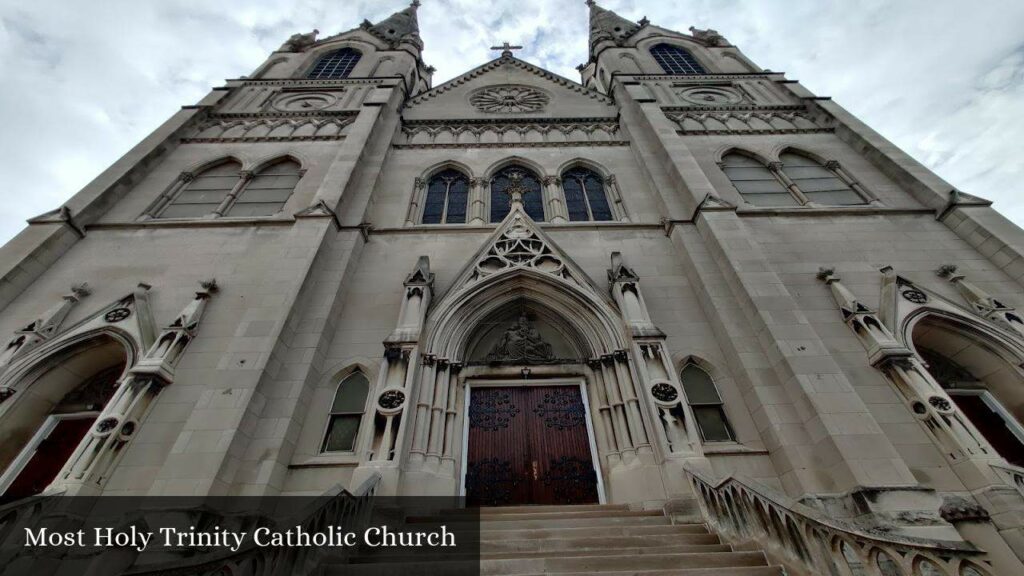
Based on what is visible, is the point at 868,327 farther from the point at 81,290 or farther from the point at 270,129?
the point at 270,129

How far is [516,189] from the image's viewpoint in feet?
35.9

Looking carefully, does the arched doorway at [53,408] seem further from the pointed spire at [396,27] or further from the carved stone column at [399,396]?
the pointed spire at [396,27]

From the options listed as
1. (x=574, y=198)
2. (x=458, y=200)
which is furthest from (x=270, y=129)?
(x=574, y=198)

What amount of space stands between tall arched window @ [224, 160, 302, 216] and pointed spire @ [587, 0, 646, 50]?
16.9 m

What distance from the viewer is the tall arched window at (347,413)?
22.4 ft

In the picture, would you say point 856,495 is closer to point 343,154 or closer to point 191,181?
point 343,154

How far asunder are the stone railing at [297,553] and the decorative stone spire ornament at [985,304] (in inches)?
418

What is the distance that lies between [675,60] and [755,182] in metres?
11.3

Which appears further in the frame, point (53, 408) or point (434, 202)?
point (434, 202)

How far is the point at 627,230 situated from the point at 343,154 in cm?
788

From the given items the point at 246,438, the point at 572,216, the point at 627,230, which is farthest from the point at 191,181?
the point at 627,230

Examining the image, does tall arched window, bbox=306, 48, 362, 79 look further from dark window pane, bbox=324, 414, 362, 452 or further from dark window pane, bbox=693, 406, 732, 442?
dark window pane, bbox=693, 406, 732, 442

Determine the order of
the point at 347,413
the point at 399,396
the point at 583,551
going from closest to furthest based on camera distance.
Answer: the point at 583,551, the point at 399,396, the point at 347,413

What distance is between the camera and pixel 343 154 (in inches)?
458
